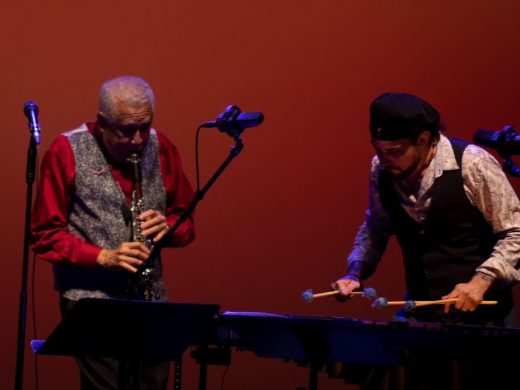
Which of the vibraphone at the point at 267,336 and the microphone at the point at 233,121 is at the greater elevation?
the microphone at the point at 233,121

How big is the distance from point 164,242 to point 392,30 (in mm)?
2145

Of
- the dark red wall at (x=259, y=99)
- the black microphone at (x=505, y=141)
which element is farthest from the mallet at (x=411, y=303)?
the dark red wall at (x=259, y=99)

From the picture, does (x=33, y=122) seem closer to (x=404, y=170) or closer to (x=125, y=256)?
(x=125, y=256)

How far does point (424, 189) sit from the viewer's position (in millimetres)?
3641

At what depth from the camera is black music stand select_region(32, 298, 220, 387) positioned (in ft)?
9.91

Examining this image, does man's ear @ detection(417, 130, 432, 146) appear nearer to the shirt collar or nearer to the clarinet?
the shirt collar

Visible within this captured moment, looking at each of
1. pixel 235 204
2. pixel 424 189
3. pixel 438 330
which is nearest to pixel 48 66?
pixel 235 204

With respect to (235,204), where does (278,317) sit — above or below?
below

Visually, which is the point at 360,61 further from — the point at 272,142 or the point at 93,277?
the point at 93,277

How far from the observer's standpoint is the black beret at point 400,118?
3.56m

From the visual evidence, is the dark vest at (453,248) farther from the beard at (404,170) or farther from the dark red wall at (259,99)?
the dark red wall at (259,99)

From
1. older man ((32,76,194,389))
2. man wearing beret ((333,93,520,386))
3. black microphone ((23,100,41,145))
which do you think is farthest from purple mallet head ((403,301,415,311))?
black microphone ((23,100,41,145))

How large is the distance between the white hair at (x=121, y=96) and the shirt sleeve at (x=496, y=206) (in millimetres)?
1258

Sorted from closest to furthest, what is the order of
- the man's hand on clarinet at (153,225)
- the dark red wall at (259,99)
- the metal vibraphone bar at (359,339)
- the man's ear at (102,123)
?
1. the metal vibraphone bar at (359,339)
2. the man's hand on clarinet at (153,225)
3. the man's ear at (102,123)
4. the dark red wall at (259,99)
